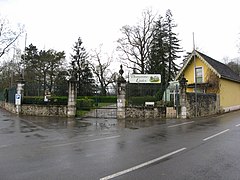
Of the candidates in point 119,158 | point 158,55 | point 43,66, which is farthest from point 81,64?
point 119,158

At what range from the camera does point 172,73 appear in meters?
42.7

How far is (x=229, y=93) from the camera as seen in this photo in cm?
2972

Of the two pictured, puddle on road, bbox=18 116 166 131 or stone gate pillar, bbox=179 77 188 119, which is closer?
puddle on road, bbox=18 116 166 131

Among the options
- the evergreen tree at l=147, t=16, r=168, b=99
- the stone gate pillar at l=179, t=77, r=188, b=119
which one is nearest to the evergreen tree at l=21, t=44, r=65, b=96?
the evergreen tree at l=147, t=16, r=168, b=99

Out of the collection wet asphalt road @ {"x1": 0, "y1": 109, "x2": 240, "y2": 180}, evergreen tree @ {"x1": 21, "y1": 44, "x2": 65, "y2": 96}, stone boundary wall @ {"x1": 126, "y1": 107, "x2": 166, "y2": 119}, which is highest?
evergreen tree @ {"x1": 21, "y1": 44, "x2": 65, "y2": 96}

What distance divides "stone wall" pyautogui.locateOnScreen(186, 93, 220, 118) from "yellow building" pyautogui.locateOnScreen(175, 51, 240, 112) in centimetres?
194

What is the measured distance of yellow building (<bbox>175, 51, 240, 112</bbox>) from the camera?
26.9 metres

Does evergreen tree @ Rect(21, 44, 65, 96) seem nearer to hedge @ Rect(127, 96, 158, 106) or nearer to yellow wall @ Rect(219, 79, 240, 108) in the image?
hedge @ Rect(127, 96, 158, 106)

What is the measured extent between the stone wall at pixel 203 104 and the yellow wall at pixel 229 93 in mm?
2280

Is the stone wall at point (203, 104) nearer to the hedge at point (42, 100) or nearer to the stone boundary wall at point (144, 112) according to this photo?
the stone boundary wall at point (144, 112)

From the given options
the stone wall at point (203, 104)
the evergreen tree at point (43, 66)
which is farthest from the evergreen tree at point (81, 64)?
the stone wall at point (203, 104)

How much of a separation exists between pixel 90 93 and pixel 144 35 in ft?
76.0

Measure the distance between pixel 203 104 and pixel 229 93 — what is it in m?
9.16

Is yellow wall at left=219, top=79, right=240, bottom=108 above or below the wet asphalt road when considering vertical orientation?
above
